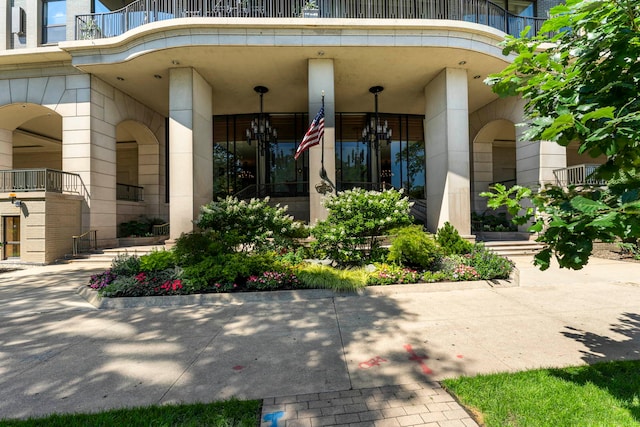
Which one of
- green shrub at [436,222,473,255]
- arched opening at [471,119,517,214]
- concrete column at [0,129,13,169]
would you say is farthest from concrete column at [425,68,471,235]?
concrete column at [0,129,13,169]

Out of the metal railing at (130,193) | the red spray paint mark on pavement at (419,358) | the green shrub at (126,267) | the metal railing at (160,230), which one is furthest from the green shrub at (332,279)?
the metal railing at (130,193)

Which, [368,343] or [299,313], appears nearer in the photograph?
[368,343]

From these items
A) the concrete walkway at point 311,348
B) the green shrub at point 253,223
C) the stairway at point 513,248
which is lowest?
the concrete walkway at point 311,348

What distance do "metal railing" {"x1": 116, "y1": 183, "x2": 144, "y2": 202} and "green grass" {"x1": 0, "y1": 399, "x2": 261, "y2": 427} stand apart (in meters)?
16.4

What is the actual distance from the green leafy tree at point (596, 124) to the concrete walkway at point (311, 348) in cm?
191

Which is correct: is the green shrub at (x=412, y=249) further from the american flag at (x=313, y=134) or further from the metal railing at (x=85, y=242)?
the metal railing at (x=85, y=242)

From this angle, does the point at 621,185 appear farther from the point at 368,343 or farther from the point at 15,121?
the point at 15,121

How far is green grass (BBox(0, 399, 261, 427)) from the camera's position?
2609 mm

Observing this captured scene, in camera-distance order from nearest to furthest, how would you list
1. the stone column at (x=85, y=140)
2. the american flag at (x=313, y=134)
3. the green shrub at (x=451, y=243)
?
→ the green shrub at (x=451, y=243) < the american flag at (x=313, y=134) < the stone column at (x=85, y=140)

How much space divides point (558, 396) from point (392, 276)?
4.55 metres

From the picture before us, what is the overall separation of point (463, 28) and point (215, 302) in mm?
12959

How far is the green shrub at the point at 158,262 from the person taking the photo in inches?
290

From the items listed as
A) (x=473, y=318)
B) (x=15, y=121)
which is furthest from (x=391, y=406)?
(x=15, y=121)

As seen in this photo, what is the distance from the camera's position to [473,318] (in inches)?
207
